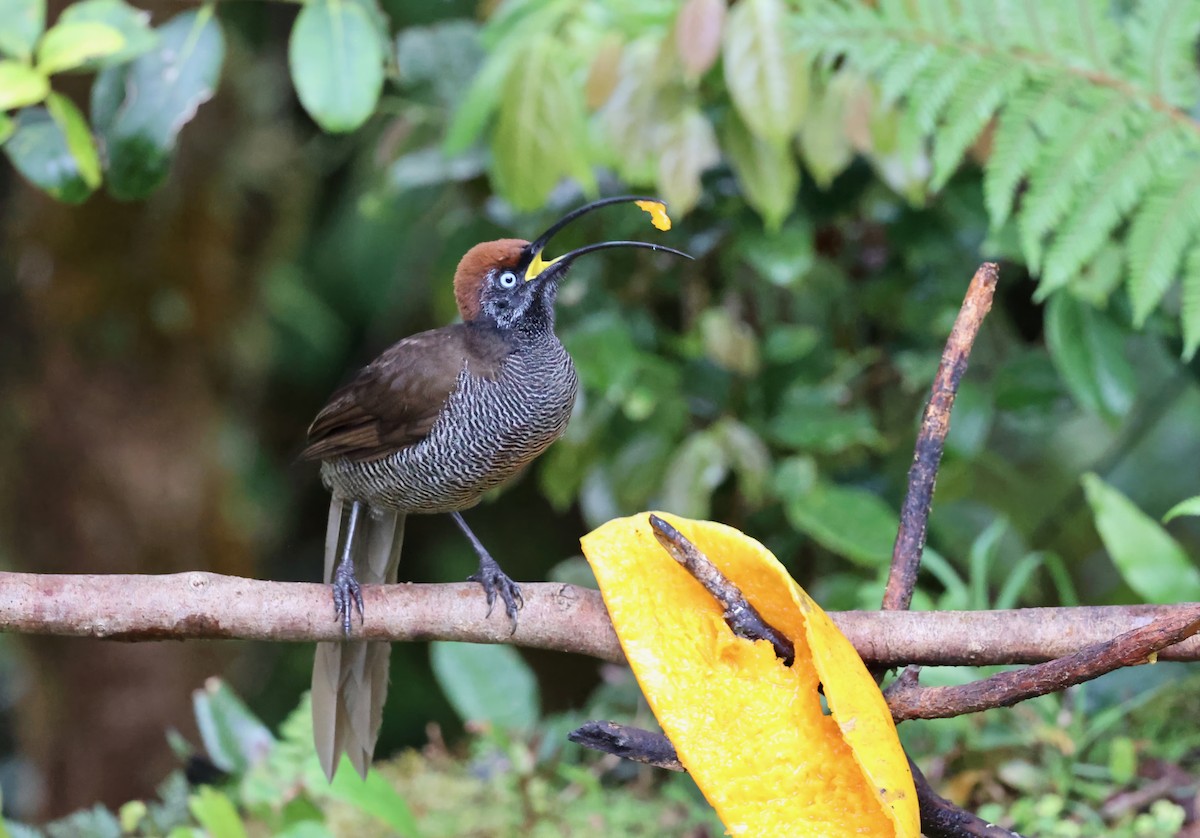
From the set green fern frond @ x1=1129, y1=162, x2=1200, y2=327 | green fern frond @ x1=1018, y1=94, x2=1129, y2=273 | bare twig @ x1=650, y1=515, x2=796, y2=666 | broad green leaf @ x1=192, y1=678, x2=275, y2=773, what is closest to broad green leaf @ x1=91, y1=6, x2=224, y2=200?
broad green leaf @ x1=192, y1=678, x2=275, y2=773

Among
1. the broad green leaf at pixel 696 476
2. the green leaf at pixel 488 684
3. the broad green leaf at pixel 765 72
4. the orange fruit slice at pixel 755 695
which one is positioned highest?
the broad green leaf at pixel 765 72

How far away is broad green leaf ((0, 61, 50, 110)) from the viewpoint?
6.18 ft

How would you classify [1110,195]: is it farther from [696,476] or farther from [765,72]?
[696,476]

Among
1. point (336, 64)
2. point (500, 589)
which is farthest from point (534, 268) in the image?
point (336, 64)

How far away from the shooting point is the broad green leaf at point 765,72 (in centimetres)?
221

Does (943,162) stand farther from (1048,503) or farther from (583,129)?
(1048,503)

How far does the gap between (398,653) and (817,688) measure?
365 cm

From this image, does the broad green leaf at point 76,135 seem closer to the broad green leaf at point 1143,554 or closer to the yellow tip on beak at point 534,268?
the yellow tip on beak at point 534,268

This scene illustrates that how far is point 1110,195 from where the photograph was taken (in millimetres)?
2201

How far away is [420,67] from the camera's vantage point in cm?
283

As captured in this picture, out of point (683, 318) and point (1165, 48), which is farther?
point (683, 318)

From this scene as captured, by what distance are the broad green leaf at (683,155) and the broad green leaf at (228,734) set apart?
138 centimetres

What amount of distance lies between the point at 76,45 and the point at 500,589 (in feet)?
3.70

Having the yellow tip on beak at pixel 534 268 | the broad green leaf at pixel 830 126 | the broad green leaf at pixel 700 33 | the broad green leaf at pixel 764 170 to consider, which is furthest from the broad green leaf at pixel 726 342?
the yellow tip on beak at pixel 534 268
